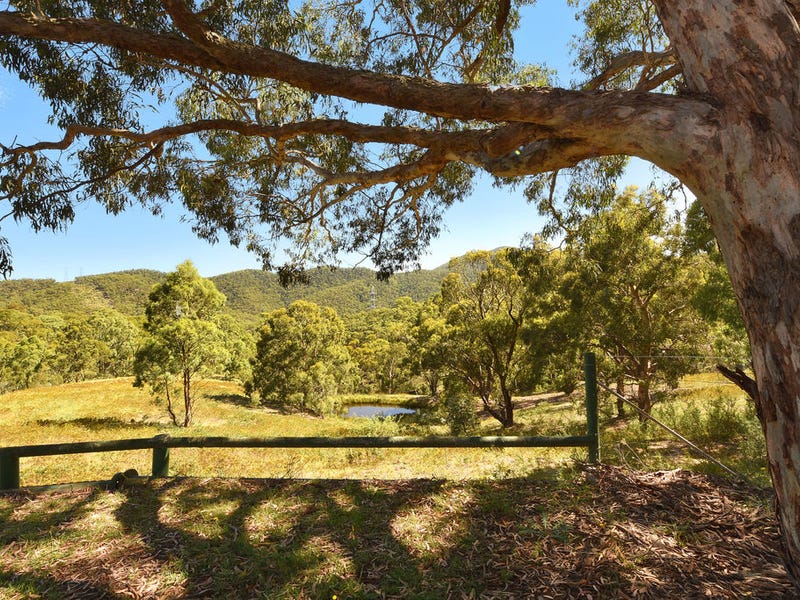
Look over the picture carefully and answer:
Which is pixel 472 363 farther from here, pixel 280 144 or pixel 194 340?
pixel 280 144

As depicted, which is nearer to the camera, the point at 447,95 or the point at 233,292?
the point at 447,95

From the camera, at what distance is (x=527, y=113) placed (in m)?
2.82

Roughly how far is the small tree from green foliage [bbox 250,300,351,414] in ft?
30.7

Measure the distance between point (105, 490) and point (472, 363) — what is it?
13.1m

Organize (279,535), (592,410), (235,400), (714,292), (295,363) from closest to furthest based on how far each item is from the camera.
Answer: (279,535), (592,410), (714,292), (235,400), (295,363)

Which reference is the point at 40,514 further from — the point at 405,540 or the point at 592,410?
the point at 592,410

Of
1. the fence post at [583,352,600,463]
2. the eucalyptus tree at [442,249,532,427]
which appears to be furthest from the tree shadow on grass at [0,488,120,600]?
the eucalyptus tree at [442,249,532,427]

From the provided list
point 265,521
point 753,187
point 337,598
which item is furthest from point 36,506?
point 753,187

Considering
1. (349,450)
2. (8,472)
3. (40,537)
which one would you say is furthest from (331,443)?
(349,450)

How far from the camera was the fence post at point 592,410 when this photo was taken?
3973 mm

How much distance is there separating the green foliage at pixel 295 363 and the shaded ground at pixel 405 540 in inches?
794

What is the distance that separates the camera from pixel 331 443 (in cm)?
404

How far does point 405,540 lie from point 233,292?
120 m

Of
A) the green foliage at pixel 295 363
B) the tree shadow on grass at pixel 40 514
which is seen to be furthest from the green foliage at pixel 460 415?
the tree shadow on grass at pixel 40 514
